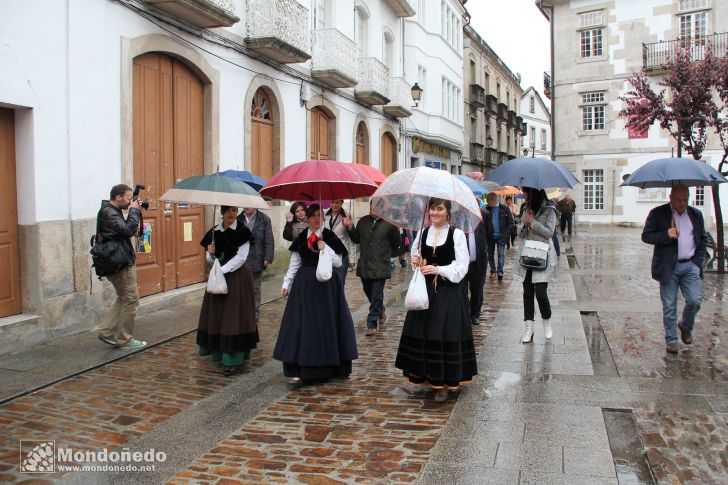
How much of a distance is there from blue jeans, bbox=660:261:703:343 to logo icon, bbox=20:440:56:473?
5.86 metres

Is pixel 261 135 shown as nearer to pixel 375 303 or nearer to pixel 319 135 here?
pixel 319 135

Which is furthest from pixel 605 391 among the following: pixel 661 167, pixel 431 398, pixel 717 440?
pixel 661 167

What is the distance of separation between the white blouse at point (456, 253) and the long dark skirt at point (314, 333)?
102 centimetres

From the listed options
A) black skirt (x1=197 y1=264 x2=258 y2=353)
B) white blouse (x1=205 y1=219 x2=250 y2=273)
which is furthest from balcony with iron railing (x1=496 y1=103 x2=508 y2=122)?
black skirt (x1=197 y1=264 x2=258 y2=353)

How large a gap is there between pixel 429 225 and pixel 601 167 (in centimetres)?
2982

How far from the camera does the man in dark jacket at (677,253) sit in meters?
6.71

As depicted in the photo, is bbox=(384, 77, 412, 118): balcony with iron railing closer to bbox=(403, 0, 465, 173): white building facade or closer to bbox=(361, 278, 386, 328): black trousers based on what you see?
bbox=(403, 0, 465, 173): white building facade

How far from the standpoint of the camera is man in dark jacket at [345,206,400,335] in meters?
8.03

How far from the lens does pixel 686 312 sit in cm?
688

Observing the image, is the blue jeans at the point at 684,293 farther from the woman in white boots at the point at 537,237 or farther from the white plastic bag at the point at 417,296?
the white plastic bag at the point at 417,296

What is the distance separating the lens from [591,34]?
3247 cm

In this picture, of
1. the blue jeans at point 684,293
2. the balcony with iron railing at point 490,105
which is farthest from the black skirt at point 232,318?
the balcony with iron railing at point 490,105

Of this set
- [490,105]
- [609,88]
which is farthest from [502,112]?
[609,88]

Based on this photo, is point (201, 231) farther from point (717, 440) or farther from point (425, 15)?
point (425, 15)
